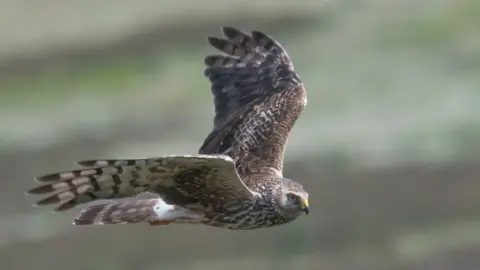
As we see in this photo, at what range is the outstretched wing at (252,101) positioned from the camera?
11102 mm

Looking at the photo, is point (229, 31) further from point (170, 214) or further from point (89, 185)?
point (89, 185)

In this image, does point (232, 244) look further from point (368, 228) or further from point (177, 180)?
point (177, 180)

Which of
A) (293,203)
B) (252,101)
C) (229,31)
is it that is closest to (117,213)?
(293,203)

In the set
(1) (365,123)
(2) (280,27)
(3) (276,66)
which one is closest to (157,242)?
(1) (365,123)

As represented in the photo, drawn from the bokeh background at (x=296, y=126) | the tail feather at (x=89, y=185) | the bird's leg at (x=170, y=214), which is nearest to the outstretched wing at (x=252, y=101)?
the bird's leg at (x=170, y=214)

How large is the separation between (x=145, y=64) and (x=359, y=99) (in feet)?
9.59

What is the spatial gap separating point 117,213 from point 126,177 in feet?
2.81

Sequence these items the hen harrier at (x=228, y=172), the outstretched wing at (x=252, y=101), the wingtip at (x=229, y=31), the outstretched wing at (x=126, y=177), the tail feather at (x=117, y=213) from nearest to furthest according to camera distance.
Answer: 1. the outstretched wing at (x=126, y=177)
2. the hen harrier at (x=228, y=172)
3. the tail feather at (x=117, y=213)
4. the outstretched wing at (x=252, y=101)
5. the wingtip at (x=229, y=31)

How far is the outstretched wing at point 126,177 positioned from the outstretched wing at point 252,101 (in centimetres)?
104

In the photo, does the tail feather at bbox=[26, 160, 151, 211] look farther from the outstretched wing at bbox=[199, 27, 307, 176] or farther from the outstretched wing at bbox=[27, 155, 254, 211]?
the outstretched wing at bbox=[199, 27, 307, 176]

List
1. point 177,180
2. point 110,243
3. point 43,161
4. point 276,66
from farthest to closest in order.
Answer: point 43,161
point 110,243
point 276,66
point 177,180

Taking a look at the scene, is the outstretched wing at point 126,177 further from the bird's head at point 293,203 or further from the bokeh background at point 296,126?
the bokeh background at point 296,126

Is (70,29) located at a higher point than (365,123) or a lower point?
higher

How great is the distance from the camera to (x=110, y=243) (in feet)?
51.9
